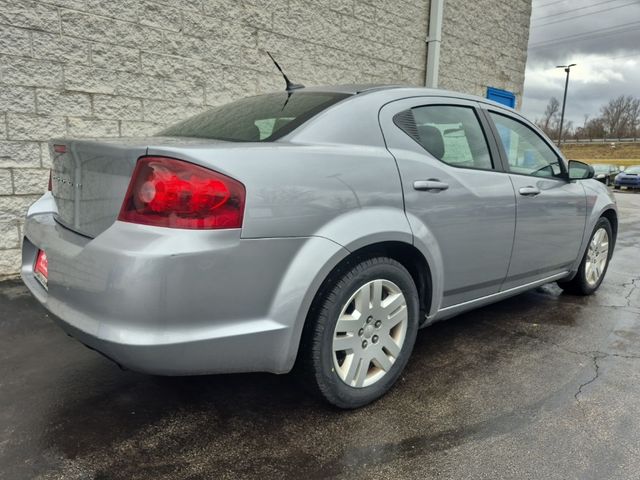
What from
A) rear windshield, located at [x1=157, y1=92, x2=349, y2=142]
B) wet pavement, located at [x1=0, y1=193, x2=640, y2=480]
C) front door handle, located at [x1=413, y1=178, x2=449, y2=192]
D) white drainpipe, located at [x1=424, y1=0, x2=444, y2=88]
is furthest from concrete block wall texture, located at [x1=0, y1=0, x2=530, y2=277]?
front door handle, located at [x1=413, y1=178, x2=449, y2=192]

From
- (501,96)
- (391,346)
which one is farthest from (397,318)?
(501,96)

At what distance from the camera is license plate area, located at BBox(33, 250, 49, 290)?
2.33m

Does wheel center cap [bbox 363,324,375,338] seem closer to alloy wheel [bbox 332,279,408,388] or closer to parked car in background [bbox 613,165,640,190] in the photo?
alloy wheel [bbox 332,279,408,388]

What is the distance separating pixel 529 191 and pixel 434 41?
5.30 meters

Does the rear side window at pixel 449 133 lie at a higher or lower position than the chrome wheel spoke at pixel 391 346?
higher

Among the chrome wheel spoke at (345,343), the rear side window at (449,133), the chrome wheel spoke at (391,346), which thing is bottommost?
the chrome wheel spoke at (391,346)

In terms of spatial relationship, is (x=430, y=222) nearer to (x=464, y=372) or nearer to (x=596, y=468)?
(x=464, y=372)

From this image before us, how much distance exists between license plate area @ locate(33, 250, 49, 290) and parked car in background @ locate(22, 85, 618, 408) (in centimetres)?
2

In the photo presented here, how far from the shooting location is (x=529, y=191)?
3.34m

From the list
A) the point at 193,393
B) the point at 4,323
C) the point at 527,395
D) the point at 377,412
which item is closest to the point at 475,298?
the point at 527,395

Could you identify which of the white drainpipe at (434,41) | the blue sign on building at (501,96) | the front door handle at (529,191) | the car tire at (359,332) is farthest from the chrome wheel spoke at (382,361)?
the blue sign on building at (501,96)

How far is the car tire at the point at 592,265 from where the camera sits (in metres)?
4.35

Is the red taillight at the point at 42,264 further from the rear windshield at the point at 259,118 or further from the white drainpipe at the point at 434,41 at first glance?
the white drainpipe at the point at 434,41

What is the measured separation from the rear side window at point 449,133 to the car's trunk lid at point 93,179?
4.12 feet
